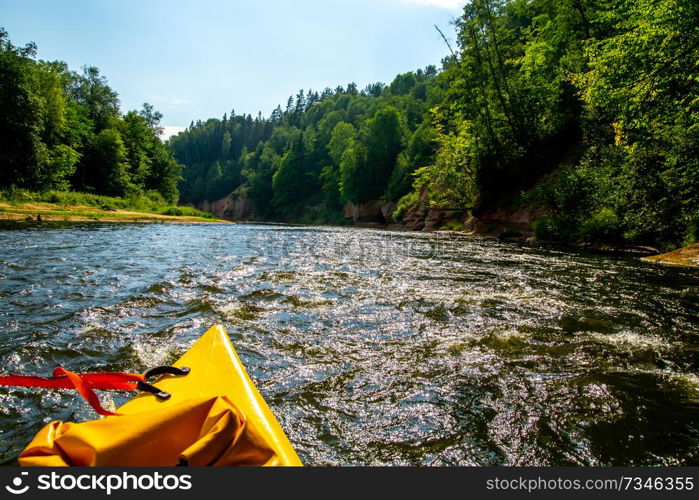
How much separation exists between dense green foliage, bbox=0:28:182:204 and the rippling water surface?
34.5 m

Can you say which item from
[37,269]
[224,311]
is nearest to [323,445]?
[224,311]

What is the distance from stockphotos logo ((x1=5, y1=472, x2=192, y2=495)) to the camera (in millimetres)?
1445

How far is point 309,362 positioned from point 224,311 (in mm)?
2477

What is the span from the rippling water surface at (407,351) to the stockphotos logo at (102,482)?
1.30 meters

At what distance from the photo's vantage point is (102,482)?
1.47m

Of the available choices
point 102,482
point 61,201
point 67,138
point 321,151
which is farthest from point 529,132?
point 321,151

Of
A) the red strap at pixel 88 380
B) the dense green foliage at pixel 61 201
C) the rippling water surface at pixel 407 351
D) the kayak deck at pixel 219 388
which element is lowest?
the rippling water surface at pixel 407 351

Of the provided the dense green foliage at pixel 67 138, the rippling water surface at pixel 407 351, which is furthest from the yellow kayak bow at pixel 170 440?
the dense green foliage at pixel 67 138

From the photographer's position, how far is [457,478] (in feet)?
6.36

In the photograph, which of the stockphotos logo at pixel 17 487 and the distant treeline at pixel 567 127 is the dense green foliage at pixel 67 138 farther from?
the stockphotos logo at pixel 17 487

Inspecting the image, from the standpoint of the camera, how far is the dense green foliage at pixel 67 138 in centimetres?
3375

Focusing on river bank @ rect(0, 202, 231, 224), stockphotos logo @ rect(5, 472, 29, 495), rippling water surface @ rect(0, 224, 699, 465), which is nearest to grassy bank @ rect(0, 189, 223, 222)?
river bank @ rect(0, 202, 231, 224)

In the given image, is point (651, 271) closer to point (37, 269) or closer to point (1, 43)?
point (37, 269)

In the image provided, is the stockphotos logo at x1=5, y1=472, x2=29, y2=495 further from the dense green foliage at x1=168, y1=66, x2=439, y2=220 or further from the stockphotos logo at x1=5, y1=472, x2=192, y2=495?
the dense green foliage at x1=168, y1=66, x2=439, y2=220
